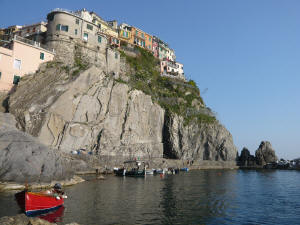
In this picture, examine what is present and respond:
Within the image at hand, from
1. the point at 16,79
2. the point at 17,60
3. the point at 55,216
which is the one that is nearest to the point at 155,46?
the point at 17,60

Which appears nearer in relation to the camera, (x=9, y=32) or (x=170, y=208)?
(x=170, y=208)

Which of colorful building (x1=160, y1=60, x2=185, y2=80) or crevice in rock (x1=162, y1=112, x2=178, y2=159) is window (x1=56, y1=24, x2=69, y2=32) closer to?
crevice in rock (x1=162, y1=112, x2=178, y2=159)

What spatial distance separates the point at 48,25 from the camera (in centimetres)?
5706

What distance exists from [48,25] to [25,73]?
559 inches

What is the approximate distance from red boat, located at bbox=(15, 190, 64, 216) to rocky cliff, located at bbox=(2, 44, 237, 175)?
2656cm

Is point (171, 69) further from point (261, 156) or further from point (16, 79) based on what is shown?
point (16, 79)

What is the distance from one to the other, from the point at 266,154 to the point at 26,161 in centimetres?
8753

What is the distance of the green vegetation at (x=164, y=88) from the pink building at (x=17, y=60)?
24903 mm

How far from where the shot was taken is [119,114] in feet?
200

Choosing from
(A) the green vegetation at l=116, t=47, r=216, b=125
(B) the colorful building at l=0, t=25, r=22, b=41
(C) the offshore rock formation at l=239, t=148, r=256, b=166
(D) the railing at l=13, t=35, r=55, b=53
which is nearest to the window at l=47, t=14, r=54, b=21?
(D) the railing at l=13, t=35, r=55, b=53

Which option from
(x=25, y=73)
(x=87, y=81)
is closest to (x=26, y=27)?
(x=25, y=73)

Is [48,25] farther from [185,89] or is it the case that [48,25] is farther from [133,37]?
[185,89]

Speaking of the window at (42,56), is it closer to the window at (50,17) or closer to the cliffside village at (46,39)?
the cliffside village at (46,39)

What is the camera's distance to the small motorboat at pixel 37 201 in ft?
64.6
